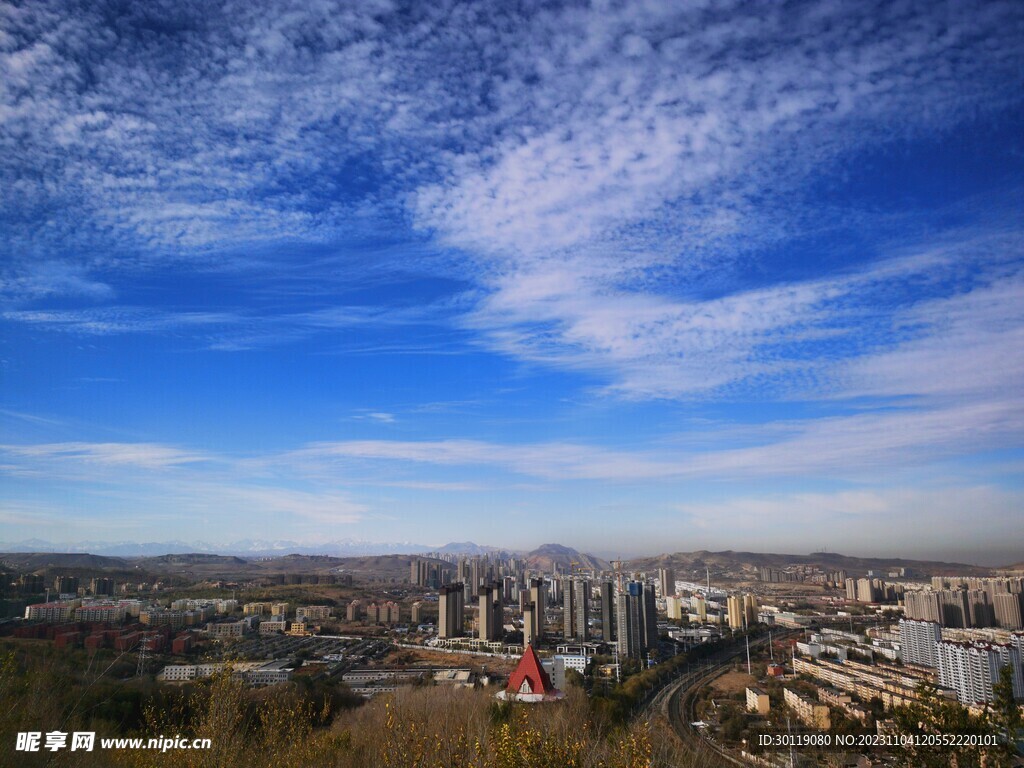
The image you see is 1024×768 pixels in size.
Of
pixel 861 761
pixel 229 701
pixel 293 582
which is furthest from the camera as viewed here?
pixel 293 582

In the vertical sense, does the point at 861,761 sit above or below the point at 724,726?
above

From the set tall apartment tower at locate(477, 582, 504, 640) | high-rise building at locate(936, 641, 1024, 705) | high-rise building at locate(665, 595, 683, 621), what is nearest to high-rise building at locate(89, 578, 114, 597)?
tall apartment tower at locate(477, 582, 504, 640)

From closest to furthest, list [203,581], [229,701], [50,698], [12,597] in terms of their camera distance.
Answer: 1. [229,701]
2. [50,698]
3. [12,597]
4. [203,581]

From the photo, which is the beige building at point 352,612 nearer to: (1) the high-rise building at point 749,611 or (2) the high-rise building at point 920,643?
(1) the high-rise building at point 749,611

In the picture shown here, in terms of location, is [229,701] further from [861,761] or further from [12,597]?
[12,597]

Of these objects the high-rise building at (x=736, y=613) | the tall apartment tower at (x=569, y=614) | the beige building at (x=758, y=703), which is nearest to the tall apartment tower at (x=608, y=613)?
the tall apartment tower at (x=569, y=614)

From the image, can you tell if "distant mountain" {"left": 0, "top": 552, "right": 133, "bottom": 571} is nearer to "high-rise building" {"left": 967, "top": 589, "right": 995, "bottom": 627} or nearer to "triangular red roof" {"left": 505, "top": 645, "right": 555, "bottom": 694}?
"triangular red roof" {"left": 505, "top": 645, "right": 555, "bottom": 694}

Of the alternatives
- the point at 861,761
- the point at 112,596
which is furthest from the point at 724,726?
the point at 112,596

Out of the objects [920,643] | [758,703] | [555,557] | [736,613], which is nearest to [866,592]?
[736,613]

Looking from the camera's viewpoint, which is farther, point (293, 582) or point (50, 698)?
point (293, 582)
